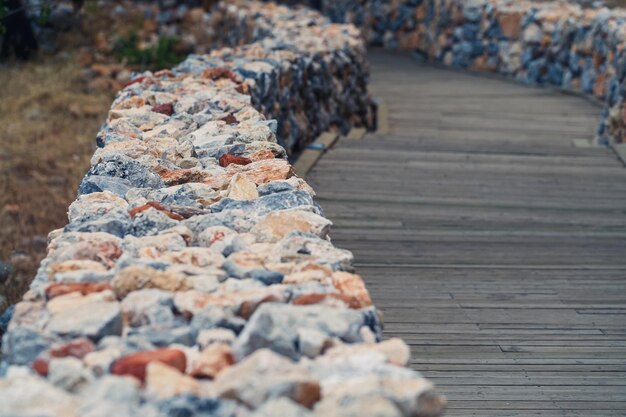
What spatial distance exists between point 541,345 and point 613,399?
53cm

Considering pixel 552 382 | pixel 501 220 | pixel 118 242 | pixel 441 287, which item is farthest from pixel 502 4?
pixel 118 242

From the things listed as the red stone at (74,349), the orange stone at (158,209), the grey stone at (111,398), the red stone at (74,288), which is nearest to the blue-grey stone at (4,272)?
the orange stone at (158,209)

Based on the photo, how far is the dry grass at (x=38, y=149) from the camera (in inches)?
316

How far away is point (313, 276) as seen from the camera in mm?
2760

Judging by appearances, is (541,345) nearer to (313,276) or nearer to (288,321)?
(313,276)

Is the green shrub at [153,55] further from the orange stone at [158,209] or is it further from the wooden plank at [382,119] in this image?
the orange stone at [158,209]

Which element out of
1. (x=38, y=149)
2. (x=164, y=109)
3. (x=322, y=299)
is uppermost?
(x=322, y=299)

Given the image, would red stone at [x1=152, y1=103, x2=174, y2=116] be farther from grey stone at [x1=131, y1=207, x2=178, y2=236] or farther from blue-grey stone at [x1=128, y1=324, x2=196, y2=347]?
blue-grey stone at [x1=128, y1=324, x2=196, y2=347]

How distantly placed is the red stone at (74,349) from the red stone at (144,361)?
9 cm

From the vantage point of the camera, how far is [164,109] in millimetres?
5246

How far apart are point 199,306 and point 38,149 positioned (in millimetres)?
8114

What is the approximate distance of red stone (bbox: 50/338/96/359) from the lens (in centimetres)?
227

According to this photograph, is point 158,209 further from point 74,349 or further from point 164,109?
point 164,109

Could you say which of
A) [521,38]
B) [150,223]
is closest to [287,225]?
[150,223]
